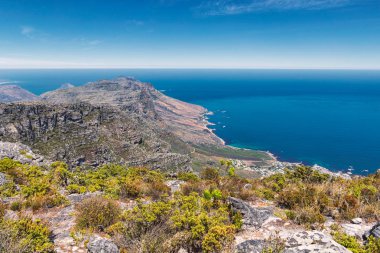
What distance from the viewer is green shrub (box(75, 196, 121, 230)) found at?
31.2 feet

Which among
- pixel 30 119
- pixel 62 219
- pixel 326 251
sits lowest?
pixel 30 119

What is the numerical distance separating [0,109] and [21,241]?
365ft

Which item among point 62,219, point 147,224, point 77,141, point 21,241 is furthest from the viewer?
point 77,141

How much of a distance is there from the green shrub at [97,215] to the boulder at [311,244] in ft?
22.6

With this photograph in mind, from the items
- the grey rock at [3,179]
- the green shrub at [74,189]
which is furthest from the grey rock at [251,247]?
the grey rock at [3,179]

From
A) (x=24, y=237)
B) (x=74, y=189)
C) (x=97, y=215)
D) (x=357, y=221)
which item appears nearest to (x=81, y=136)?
(x=74, y=189)

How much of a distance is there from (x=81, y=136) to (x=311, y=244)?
93.3 m

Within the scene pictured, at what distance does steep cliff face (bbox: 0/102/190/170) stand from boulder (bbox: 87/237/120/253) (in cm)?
7123

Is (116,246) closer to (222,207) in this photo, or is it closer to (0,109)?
(222,207)

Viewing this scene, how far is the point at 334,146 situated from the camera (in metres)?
168

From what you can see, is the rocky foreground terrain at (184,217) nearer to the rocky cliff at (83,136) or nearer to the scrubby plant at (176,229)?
the scrubby plant at (176,229)

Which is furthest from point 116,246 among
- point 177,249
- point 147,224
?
point 177,249

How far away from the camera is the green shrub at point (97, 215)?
9.51 m

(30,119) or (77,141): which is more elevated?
(30,119)
